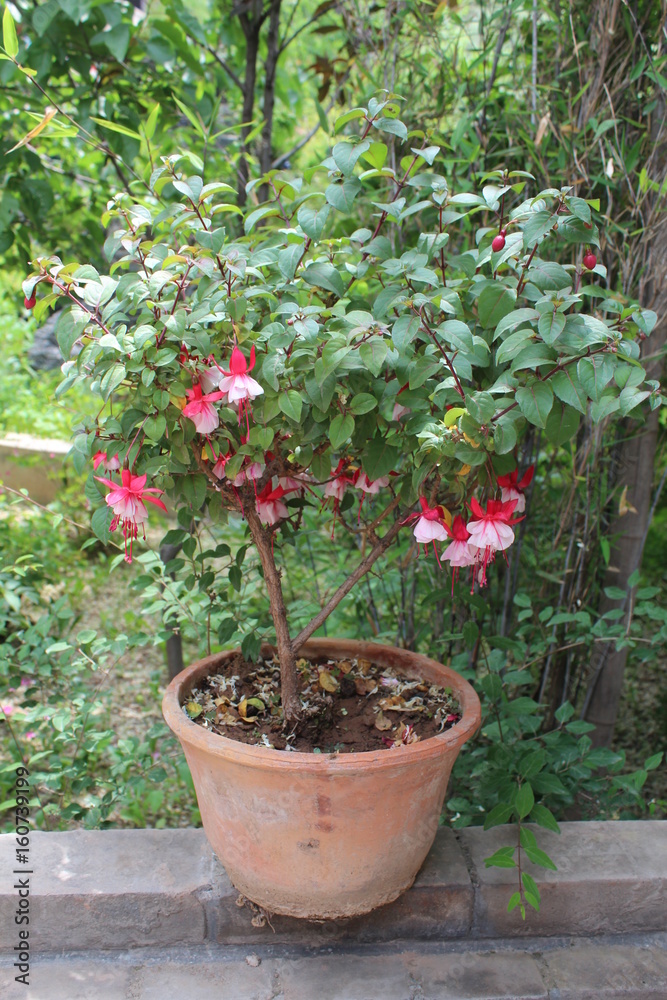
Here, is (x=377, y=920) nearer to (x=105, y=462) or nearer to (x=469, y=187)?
(x=105, y=462)

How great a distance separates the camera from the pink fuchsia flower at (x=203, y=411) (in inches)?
41.4

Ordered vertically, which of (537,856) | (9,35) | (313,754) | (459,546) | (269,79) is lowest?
(537,856)

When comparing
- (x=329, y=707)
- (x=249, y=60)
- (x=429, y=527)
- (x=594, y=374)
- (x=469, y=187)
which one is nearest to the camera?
(x=594, y=374)

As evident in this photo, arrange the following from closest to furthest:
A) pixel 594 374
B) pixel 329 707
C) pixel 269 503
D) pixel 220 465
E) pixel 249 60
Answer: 1. pixel 594 374
2. pixel 220 465
3. pixel 269 503
4. pixel 329 707
5. pixel 249 60

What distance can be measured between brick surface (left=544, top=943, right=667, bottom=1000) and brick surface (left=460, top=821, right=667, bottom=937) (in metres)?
0.04

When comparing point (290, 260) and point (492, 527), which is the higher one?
point (290, 260)

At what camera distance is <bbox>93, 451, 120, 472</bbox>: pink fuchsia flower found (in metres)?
1.15

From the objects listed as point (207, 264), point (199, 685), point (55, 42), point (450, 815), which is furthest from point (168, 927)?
point (55, 42)

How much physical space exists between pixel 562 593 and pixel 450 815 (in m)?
0.57

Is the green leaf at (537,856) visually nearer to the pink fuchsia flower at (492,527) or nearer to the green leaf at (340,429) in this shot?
the pink fuchsia flower at (492,527)

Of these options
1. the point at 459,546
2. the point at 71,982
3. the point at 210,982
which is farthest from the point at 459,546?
the point at 71,982

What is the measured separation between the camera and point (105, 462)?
1.16 metres

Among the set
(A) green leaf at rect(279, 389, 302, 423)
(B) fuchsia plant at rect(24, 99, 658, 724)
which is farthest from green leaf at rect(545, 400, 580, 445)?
(A) green leaf at rect(279, 389, 302, 423)

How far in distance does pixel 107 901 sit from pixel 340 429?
0.94 metres
